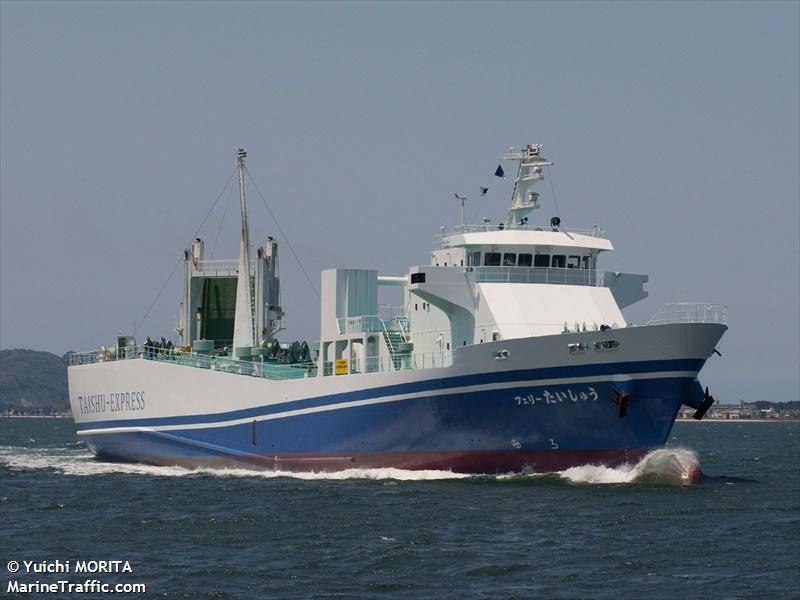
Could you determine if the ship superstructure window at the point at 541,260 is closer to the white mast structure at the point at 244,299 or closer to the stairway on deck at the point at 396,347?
the stairway on deck at the point at 396,347

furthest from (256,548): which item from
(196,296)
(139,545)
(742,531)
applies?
(196,296)

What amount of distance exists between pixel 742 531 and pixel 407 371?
1126 centimetres

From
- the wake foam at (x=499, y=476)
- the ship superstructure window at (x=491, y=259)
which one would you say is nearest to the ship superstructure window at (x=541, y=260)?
the ship superstructure window at (x=491, y=259)

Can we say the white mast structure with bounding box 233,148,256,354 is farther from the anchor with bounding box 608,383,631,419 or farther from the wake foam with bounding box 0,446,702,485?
the anchor with bounding box 608,383,631,419

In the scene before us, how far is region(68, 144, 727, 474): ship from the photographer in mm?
31500

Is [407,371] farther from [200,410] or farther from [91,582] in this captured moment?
[91,582]

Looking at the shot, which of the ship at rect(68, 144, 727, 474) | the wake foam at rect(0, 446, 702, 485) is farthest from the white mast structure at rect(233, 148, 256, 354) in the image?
the wake foam at rect(0, 446, 702, 485)

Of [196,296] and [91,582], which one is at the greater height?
[196,296]

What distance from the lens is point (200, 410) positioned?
4209 cm

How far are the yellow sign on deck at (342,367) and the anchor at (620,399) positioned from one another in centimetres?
895

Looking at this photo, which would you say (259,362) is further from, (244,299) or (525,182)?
(525,182)

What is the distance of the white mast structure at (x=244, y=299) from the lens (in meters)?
44.7

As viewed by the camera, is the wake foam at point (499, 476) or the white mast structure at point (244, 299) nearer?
the wake foam at point (499, 476)

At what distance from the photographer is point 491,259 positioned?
117 ft
